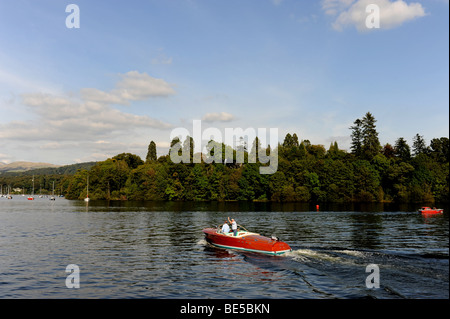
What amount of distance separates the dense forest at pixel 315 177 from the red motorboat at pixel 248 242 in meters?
119

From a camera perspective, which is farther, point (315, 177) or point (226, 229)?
point (315, 177)

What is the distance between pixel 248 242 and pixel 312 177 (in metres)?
127

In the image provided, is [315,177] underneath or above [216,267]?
above

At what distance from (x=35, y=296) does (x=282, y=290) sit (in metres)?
16.0

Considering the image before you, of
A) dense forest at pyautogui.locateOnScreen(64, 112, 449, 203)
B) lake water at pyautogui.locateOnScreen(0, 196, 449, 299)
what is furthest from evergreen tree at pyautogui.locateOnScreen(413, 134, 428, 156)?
lake water at pyautogui.locateOnScreen(0, 196, 449, 299)

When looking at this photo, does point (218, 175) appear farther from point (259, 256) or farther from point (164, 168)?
point (259, 256)

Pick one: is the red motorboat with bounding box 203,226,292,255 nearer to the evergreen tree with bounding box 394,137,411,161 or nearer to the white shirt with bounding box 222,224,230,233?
the white shirt with bounding box 222,224,230,233

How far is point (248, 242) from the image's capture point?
1371 inches

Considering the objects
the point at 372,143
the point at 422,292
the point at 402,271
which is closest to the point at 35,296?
the point at 422,292

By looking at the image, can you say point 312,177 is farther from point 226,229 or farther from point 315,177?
point 226,229

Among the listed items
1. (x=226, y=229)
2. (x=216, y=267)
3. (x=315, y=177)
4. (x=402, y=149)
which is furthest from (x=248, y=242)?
(x=402, y=149)

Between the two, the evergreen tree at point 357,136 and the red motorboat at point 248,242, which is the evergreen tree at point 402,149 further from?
the red motorboat at point 248,242

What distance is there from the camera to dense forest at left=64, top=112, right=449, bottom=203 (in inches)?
5512

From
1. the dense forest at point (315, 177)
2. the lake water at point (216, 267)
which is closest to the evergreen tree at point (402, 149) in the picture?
the dense forest at point (315, 177)
